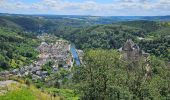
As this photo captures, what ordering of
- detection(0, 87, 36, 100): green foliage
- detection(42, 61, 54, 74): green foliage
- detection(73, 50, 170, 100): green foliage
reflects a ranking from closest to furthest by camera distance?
detection(0, 87, 36, 100): green foliage
detection(73, 50, 170, 100): green foliage
detection(42, 61, 54, 74): green foliage

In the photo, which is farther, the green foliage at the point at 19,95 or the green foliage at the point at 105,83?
the green foliage at the point at 105,83

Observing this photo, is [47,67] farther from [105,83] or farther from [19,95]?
[19,95]

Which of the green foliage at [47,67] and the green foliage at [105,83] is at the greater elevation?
the green foliage at [105,83]

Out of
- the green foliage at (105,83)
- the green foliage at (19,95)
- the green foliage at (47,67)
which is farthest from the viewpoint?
the green foliage at (47,67)

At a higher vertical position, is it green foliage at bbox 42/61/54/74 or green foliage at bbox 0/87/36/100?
green foliage at bbox 0/87/36/100

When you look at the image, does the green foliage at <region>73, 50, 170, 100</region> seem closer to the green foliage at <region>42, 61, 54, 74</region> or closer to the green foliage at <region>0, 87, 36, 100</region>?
the green foliage at <region>0, 87, 36, 100</region>

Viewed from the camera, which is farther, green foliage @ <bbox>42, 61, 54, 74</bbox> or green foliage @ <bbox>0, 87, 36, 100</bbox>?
green foliage @ <bbox>42, 61, 54, 74</bbox>

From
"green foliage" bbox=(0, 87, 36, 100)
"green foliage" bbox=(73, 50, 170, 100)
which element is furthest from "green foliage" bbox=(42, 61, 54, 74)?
"green foliage" bbox=(0, 87, 36, 100)

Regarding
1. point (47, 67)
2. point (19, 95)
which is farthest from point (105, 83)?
point (47, 67)

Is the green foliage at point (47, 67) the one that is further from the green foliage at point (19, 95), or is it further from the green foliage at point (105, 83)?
the green foliage at point (19, 95)

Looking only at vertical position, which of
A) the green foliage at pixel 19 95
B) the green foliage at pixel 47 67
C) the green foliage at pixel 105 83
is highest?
the green foliage at pixel 19 95

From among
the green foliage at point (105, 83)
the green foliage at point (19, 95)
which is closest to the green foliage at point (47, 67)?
the green foliage at point (105, 83)
